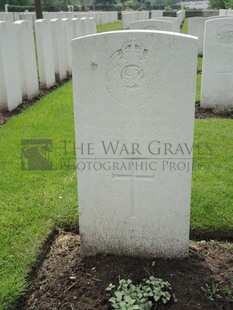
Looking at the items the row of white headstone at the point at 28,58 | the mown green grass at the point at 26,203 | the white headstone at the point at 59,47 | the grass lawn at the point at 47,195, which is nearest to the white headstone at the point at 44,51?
the row of white headstone at the point at 28,58

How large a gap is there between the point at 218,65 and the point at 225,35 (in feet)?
1.63

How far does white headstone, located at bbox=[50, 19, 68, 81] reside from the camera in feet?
30.7

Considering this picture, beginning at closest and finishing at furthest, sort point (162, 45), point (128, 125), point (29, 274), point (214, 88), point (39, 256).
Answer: point (162, 45) → point (128, 125) → point (29, 274) → point (39, 256) → point (214, 88)

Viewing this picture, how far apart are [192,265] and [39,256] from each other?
1.12 metres

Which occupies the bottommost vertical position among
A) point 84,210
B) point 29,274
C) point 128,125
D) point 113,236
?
point 29,274

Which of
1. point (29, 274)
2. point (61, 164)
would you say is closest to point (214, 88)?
point (61, 164)

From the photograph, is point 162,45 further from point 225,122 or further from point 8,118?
point 8,118

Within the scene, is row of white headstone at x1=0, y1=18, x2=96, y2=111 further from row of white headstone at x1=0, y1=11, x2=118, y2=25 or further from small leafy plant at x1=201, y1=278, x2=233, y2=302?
row of white headstone at x1=0, y1=11, x2=118, y2=25

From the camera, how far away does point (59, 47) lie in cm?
959

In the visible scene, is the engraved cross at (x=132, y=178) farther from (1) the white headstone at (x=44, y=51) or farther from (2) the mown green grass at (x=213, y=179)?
(1) the white headstone at (x=44, y=51)

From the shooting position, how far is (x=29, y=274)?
274 centimetres

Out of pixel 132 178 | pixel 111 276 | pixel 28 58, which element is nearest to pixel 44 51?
pixel 28 58

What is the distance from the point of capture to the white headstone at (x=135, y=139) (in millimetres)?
2404

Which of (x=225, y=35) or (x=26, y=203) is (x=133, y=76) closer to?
(x=26, y=203)
